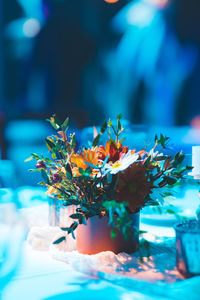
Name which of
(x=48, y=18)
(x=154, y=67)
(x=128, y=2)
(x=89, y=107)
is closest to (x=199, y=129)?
(x=154, y=67)

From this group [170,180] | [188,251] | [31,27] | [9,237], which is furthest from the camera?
[31,27]

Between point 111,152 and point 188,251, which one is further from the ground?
point 111,152

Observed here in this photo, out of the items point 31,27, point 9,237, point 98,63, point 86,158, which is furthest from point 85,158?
point 31,27

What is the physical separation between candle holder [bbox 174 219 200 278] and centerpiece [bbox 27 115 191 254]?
8cm

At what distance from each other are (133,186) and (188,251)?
132 millimetres

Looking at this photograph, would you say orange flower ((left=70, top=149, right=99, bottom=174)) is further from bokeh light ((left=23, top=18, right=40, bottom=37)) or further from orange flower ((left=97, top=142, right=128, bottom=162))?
bokeh light ((left=23, top=18, right=40, bottom=37))

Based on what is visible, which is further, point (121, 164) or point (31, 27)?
point (31, 27)

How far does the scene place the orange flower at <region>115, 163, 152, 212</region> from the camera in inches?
21.5

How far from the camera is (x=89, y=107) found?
3.96 m

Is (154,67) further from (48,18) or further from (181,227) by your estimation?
(181,227)

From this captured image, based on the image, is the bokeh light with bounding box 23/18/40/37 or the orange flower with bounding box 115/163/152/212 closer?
the orange flower with bounding box 115/163/152/212

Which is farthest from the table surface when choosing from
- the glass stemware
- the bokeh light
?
the bokeh light

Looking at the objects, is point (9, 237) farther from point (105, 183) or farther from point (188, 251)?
point (188, 251)

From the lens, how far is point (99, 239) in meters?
0.58
